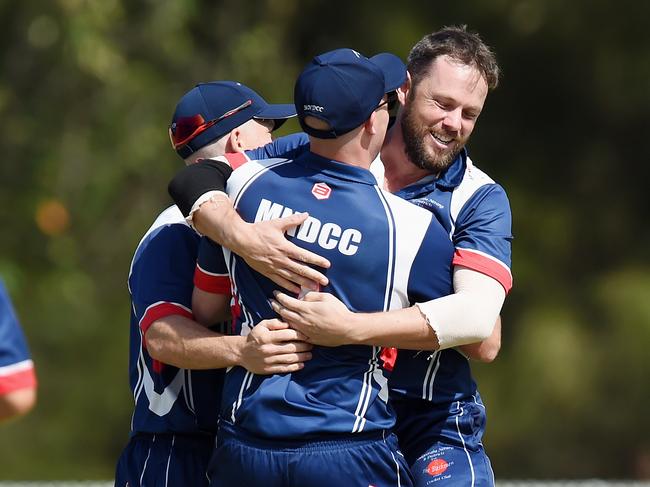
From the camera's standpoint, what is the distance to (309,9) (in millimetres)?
12820

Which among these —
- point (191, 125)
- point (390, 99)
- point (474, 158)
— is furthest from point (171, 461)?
point (474, 158)

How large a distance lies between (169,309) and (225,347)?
0.27 m

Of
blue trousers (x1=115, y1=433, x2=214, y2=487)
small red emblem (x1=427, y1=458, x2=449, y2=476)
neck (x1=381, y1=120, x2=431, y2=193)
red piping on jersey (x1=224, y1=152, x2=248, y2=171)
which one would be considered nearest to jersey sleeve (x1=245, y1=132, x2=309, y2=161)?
red piping on jersey (x1=224, y1=152, x2=248, y2=171)

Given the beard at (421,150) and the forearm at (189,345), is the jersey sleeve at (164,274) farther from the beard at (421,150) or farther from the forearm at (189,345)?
the beard at (421,150)

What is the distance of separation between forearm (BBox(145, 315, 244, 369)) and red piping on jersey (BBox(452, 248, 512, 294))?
0.62 m

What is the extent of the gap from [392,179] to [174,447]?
1024mm

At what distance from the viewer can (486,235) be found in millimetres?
3463

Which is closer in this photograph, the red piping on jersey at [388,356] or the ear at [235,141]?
the red piping on jersey at [388,356]

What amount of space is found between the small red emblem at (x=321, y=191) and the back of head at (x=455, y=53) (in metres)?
0.65

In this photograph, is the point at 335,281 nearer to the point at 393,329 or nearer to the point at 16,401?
the point at 393,329

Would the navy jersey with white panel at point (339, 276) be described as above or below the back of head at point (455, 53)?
below

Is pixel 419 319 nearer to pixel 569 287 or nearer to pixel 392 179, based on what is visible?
pixel 392 179

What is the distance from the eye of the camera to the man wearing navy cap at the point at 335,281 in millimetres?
3225

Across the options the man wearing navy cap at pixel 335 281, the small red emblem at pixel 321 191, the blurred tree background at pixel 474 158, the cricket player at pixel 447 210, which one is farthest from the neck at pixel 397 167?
the blurred tree background at pixel 474 158
